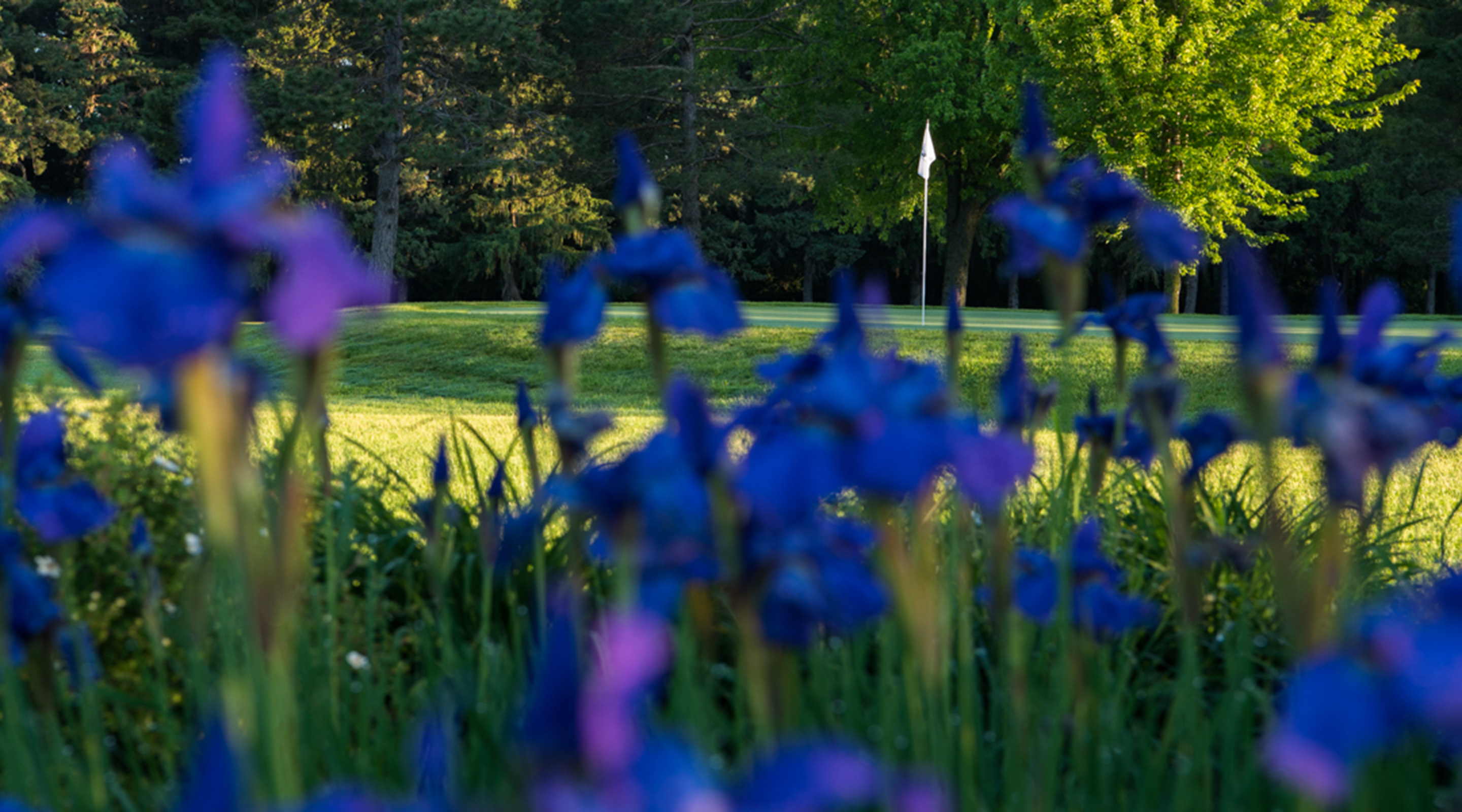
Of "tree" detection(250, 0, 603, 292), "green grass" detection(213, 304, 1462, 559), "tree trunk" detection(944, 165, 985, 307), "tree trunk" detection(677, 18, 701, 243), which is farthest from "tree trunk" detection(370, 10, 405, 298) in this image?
"tree trunk" detection(944, 165, 985, 307)

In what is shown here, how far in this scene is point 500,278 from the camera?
3850 cm

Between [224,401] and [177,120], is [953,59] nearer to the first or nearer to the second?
[177,120]

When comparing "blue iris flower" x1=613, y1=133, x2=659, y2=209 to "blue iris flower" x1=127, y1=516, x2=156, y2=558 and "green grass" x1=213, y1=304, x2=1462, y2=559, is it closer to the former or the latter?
"blue iris flower" x1=127, y1=516, x2=156, y2=558

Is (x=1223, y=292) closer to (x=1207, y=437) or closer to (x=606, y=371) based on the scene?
(x=606, y=371)

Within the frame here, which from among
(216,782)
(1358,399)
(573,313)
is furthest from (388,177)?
(216,782)

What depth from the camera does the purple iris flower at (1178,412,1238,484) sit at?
160 cm

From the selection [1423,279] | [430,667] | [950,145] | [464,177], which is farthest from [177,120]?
[1423,279]

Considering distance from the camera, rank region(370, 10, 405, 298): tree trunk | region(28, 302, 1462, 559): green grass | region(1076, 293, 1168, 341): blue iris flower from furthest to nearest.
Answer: region(370, 10, 405, 298): tree trunk < region(28, 302, 1462, 559): green grass < region(1076, 293, 1168, 341): blue iris flower

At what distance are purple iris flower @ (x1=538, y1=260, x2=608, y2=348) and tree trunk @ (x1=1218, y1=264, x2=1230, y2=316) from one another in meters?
37.4

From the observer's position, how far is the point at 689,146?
25172mm

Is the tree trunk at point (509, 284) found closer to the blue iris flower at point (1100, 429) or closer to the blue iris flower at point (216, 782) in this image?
the blue iris flower at point (1100, 429)

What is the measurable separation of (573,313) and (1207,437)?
98cm

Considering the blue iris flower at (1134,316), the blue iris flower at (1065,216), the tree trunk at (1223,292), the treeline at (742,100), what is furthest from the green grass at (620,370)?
the tree trunk at (1223,292)

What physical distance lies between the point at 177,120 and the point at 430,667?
69.4 ft
